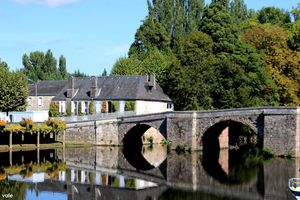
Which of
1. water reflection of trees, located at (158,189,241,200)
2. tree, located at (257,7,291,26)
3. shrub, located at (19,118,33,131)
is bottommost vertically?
water reflection of trees, located at (158,189,241,200)

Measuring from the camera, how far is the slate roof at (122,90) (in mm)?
58594

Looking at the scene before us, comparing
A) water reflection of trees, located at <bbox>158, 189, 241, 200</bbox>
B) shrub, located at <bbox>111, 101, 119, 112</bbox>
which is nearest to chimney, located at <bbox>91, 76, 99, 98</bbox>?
shrub, located at <bbox>111, 101, 119, 112</bbox>

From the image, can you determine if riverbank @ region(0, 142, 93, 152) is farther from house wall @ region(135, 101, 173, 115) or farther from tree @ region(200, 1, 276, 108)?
tree @ region(200, 1, 276, 108)

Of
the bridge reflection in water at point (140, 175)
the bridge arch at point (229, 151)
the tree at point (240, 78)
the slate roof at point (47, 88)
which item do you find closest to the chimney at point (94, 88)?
the slate roof at point (47, 88)

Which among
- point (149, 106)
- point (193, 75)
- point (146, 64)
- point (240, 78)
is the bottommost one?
point (149, 106)

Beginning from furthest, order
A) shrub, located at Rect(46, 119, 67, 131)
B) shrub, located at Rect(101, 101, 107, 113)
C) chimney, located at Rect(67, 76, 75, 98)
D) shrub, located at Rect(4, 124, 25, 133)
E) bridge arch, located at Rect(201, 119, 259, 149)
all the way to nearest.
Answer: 1. chimney, located at Rect(67, 76, 75, 98)
2. shrub, located at Rect(101, 101, 107, 113)
3. shrub, located at Rect(46, 119, 67, 131)
4. shrub, located at Rect(4, 124, 25, 133)
5. bridge arch, located at Rect(201, 119, 259, 149)

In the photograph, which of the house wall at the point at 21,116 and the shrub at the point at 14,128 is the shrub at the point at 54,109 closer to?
the house wall at the point at 21,116

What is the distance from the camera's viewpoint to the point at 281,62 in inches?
2283

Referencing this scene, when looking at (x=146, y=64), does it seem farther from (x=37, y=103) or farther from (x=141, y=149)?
(x=141, y=149)

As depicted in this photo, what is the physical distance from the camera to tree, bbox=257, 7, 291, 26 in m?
79.7

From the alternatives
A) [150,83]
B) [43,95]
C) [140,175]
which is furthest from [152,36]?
[140,175]

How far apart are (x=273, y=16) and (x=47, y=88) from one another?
1400 inches

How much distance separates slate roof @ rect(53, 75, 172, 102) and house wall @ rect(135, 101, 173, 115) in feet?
1.57

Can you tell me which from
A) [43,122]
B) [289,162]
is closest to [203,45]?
[43,122]
